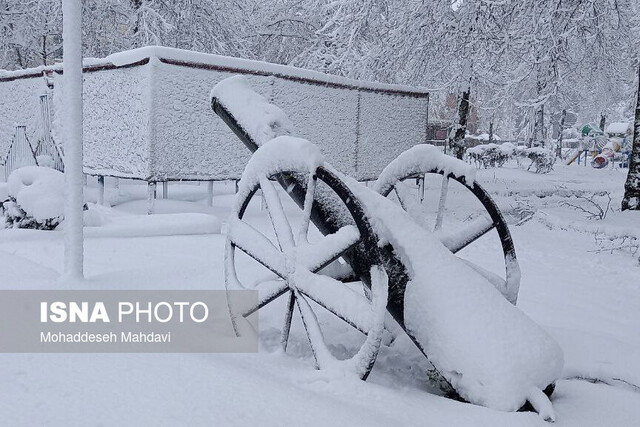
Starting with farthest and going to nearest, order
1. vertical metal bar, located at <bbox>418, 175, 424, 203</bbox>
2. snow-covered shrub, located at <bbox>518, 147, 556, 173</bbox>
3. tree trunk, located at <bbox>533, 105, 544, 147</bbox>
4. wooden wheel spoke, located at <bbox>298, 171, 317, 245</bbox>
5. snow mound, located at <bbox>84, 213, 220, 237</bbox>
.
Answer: tree trunk, located at <bbox>533, 105, 544, 147</bbox> → snow-covered shrub, located at <bbox>518, 147, 556, 173</bbox> → vertical metal bar, located at <bbox>418, 175, 424, 203</bbox> → snow mound, located at <bbox>84, 213, 220, 237</bbox> → wooden wheel spoke, located at <bbox>298, 171, 317, 245</bbox>

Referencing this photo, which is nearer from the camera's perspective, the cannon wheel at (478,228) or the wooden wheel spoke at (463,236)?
the cannon wheel at (478,228)

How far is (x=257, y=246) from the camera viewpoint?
279 cm

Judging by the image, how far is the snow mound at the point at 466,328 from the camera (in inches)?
91.1

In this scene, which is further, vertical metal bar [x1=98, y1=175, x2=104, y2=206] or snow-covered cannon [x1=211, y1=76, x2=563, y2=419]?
vertical metal bar [x1=98, y1=175, x2=104, y2=206]

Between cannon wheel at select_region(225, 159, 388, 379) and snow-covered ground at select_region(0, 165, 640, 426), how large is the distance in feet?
0.56

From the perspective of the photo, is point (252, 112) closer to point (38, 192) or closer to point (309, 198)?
point (309, 198)

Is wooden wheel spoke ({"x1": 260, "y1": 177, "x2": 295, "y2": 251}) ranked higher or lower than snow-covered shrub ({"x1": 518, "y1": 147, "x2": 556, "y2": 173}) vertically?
higher

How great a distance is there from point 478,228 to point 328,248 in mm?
1159

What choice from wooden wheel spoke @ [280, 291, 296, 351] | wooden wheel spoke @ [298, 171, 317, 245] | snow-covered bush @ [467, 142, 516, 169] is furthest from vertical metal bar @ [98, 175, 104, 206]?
snow-covered bush @ [467, 142, 516, 169]

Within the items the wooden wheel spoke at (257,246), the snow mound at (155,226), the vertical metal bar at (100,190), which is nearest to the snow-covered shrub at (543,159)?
the vertical metal bar at (100,190)

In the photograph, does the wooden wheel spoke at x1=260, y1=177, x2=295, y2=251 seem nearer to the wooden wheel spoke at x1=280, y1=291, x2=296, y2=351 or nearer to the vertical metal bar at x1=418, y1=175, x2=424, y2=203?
the wooden wheel spoke at x1=280, y1=291, x2=296, y2=351

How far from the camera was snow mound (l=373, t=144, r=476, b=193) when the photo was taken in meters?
3.09

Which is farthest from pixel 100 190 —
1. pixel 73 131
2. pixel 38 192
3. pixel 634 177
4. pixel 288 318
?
pixel 634 177

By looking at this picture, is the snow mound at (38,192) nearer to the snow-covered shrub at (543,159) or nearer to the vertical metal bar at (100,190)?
the vertical metal bar at (100,190)
